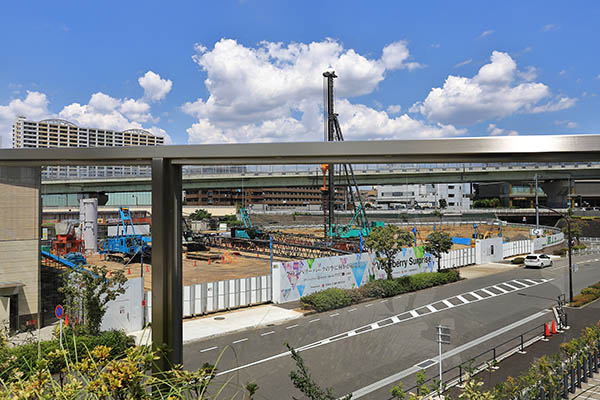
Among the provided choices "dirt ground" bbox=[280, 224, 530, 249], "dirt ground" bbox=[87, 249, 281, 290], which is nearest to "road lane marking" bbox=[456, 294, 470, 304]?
"dirt ground" bbox=[280, 224, 530, 249]

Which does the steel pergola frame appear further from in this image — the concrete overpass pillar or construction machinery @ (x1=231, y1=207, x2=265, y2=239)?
construction machinery @ (x1=231, y1=207, x2=265, y2=239)

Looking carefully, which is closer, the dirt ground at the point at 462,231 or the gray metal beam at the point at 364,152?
the gray metal beam at the point at 364,152

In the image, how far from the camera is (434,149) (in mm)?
1499

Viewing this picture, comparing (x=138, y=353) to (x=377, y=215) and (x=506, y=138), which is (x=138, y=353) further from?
(x=506, y=138)

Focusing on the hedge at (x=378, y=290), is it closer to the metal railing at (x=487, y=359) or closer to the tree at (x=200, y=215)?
the metal railing at (x=487, y=359)

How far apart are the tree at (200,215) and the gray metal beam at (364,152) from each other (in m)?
0.31

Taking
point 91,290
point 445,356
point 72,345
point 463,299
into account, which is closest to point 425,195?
point 463,299

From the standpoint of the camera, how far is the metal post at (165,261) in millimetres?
1788

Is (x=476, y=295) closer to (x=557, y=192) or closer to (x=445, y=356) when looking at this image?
(x=445, y=356)

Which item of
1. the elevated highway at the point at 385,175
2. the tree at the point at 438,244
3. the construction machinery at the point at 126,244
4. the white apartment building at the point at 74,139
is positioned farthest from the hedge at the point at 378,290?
the white apartment building at the point at 74,139

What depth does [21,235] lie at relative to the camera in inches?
101

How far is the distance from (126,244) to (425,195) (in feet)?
6.12

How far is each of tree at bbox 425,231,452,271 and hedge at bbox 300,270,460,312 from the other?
13cm

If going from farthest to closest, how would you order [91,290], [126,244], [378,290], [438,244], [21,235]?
[91,290]
[21,235]
[126,244]
[438,244]
[378,290]
